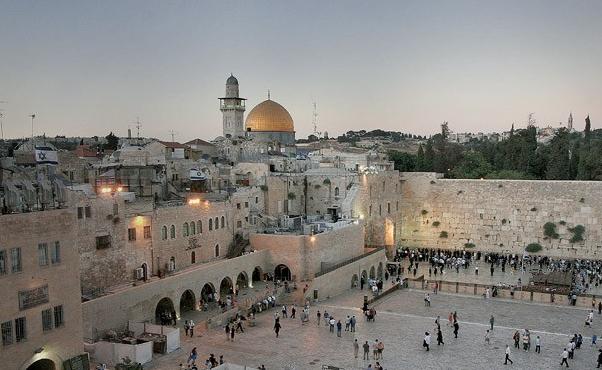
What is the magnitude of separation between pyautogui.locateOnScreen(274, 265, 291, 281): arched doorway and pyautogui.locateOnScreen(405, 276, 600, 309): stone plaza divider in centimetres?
667

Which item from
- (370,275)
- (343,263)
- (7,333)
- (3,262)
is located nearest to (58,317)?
(7,333)

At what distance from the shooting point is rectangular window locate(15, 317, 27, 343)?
49.7 feet

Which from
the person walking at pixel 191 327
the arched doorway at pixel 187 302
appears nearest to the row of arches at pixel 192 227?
the arched doorway at pixel 187 302

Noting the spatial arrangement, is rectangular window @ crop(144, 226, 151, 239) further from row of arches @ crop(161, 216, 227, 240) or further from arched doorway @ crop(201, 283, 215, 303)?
A: arched doorway @ crop(201, 283, 215, 303)

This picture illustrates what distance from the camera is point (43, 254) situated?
16.2 meters

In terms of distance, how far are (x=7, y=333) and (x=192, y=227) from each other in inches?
512

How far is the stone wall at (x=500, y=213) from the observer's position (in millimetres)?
39281

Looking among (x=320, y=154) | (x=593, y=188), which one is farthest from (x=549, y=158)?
(x=320, y=154)

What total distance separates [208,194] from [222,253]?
3.45 m

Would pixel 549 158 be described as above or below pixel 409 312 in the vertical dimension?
above

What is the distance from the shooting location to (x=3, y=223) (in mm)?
14992

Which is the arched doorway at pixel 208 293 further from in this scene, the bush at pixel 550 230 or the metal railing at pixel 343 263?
the bush at pixel 550 230

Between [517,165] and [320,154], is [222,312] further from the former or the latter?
[517,165]

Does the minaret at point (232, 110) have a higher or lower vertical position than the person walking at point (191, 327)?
higher
